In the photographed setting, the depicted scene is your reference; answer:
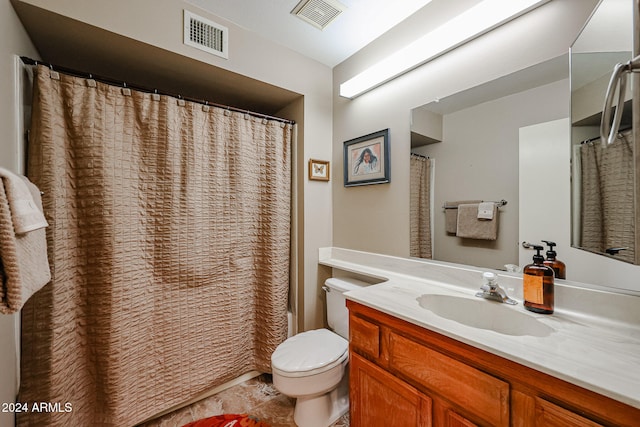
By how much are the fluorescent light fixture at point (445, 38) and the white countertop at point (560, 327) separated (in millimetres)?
1134

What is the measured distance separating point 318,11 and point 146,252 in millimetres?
1667

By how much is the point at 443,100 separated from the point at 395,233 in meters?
0.80

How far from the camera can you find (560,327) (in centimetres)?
85

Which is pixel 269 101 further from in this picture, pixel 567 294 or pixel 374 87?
pixel 567 294

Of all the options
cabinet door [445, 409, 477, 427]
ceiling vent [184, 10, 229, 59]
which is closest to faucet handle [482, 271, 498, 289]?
cabinet door [445, 409, 477, 427]

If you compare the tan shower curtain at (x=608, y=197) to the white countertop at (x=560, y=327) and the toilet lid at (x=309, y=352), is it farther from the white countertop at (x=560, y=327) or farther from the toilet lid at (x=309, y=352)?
the toilet lid at (x=309, y=352)

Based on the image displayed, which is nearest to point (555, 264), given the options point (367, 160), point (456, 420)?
point (456, 420)

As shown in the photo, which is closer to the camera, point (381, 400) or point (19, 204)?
point (19, 204)

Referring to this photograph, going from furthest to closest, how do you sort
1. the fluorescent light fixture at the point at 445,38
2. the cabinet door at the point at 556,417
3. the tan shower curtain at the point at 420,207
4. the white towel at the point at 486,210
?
1. the tan shower curtain at the point at 420,207
2. the white towel at the point at 486,210
3. the fluorescent light fixture at the point at 445,38
4. the cabinet door at the point at 556,417

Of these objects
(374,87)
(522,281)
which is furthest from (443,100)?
(522,281)

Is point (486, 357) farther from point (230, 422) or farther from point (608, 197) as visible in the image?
point (230, 422)

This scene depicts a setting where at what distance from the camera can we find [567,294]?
3.15 ft

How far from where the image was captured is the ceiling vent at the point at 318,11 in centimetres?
Result: 137

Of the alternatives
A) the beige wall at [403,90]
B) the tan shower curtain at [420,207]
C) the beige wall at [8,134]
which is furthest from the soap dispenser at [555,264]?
the beige wall at [8,134]
